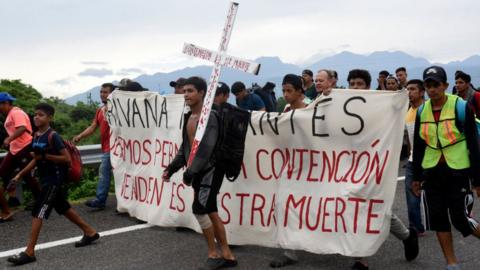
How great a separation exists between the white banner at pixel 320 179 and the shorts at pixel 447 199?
0.34m

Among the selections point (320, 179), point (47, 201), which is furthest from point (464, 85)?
point (47, 201)

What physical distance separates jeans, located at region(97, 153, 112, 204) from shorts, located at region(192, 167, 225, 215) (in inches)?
108

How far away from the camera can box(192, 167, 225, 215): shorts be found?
5.01 m

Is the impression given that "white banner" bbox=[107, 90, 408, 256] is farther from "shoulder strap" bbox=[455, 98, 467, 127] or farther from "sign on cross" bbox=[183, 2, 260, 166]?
"sign on cross" bbox=[183, 2, 260, 166]

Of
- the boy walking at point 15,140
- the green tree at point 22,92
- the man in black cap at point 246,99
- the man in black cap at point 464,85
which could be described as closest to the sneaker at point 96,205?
the boy walking at point 15,140

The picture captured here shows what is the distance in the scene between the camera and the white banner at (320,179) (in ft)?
16.2

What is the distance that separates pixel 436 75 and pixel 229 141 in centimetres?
185

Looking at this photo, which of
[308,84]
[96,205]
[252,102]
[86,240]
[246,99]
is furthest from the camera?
[308,84]

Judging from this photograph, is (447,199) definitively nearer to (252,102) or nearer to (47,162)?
(47,162)

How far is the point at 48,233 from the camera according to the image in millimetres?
6285

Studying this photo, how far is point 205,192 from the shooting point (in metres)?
5.06

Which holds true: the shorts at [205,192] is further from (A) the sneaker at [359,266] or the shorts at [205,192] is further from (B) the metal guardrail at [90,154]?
(B) the metal guardrail at [90,154]

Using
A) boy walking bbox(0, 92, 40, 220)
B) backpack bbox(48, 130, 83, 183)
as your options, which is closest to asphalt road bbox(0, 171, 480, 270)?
backpack bbox(48, 130, 83, 183)

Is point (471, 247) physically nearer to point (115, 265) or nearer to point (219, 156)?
point (219, 156)
